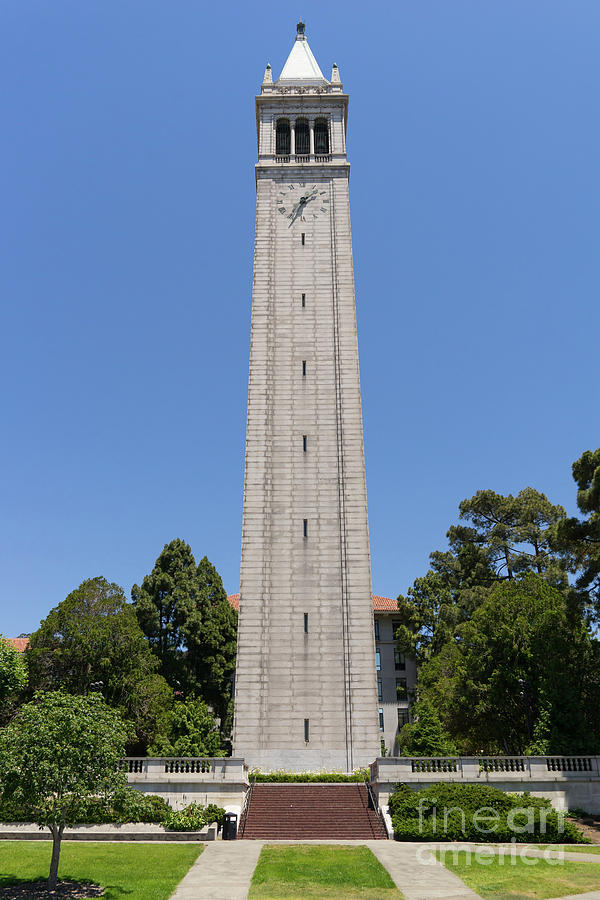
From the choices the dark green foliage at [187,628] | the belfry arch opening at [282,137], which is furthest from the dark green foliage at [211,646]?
the belfry arch opening at [282,137]

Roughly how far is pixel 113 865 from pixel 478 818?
1351 cm

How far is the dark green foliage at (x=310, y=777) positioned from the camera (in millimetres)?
35438

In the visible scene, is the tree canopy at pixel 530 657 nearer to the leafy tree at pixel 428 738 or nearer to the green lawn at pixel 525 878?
the leafy tree at pixel 428 738

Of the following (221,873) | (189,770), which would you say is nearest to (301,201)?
(189,770)

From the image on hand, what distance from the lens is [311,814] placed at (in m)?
29.9

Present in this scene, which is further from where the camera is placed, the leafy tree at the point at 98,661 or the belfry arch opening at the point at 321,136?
the belfry arch opening at the point at 321,136

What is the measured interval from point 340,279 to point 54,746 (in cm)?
4116

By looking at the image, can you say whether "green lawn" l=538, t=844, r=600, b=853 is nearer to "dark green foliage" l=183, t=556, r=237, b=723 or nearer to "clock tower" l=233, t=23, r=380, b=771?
"clock tower" l=233, t=23, r=380, b=771

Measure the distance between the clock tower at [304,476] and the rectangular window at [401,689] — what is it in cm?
3179

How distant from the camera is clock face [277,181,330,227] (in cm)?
5375

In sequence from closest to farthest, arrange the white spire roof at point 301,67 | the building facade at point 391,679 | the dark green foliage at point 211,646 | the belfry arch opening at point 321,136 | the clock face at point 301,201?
1. the clock face at point 301,201
2. the dark green foliage at point 211,646
3. the belfry arch opening at point 321,136
4. the white spire roof at point 301,67
5. the building facade at point 391,679

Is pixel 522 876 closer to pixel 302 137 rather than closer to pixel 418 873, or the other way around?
pixel 418 873

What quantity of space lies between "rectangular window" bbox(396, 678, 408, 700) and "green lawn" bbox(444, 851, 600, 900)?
4899 cm

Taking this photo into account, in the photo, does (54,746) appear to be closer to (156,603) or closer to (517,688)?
(517,688)
